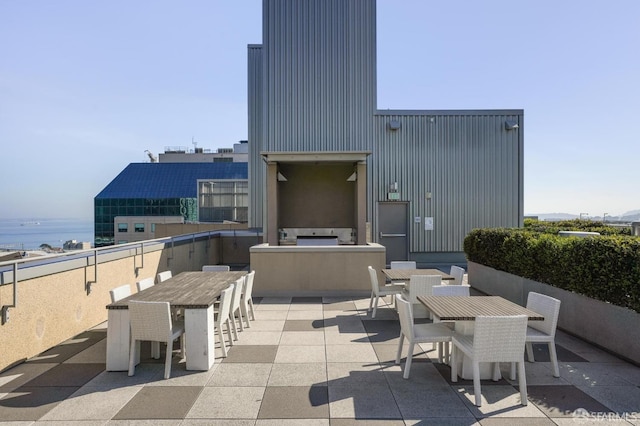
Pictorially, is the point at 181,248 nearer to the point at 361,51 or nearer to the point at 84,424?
the point at 84,424

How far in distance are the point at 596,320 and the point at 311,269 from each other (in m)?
5.36

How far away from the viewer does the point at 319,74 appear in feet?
43.6

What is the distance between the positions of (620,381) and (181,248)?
911 cm

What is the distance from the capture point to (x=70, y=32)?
9031 mm

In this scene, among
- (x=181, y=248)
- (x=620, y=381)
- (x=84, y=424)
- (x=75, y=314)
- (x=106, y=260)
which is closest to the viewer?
(x=84, y=424)

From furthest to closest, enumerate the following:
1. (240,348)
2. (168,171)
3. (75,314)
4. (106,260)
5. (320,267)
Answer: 1. (168,171)
2. (320,267)
3. (106,260)
4. (75,314)
5. (240,348)

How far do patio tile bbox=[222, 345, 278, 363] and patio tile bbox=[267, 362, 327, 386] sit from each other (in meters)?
0.31

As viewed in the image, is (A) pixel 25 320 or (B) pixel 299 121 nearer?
(A) pixel 25 320

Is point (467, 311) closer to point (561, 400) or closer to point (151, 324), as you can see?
point (561, 400)

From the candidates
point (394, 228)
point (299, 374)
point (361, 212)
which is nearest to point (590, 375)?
point (299, 374)

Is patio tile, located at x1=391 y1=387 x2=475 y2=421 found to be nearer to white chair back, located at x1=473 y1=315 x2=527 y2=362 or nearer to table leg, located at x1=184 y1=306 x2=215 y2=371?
white chair back, located at x1=473 y1=315 x2=527 y2=362

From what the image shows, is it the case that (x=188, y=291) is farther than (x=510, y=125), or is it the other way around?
(x=510, y=125)

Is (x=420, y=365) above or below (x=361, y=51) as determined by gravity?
below

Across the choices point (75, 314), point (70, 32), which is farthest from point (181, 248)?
point (70, 32)
